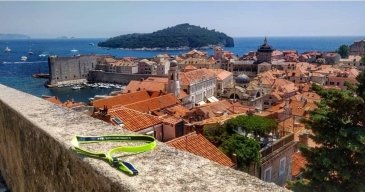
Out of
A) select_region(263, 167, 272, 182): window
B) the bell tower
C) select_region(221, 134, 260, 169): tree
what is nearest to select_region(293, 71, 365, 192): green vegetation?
select_region(221, 134, 260, 169): tree

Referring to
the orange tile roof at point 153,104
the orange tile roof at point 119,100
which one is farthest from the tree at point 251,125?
the orange tile roof at point 119,100

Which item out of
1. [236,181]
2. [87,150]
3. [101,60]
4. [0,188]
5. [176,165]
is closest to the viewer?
[236,181]

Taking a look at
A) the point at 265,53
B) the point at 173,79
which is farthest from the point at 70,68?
the point at 173,79

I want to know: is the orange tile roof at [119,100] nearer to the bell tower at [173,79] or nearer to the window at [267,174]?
the bell tower at [173,79]

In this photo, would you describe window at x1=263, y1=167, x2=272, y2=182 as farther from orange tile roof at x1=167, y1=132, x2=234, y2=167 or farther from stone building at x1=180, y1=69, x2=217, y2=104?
stone building at x1=180, y1=69, x2=217, y2=104

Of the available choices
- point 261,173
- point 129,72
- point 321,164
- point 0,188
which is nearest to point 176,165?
point 0,188

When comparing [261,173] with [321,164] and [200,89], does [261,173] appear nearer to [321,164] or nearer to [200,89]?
[321,164]

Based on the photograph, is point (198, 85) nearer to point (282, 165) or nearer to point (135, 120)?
point (135, 120)
